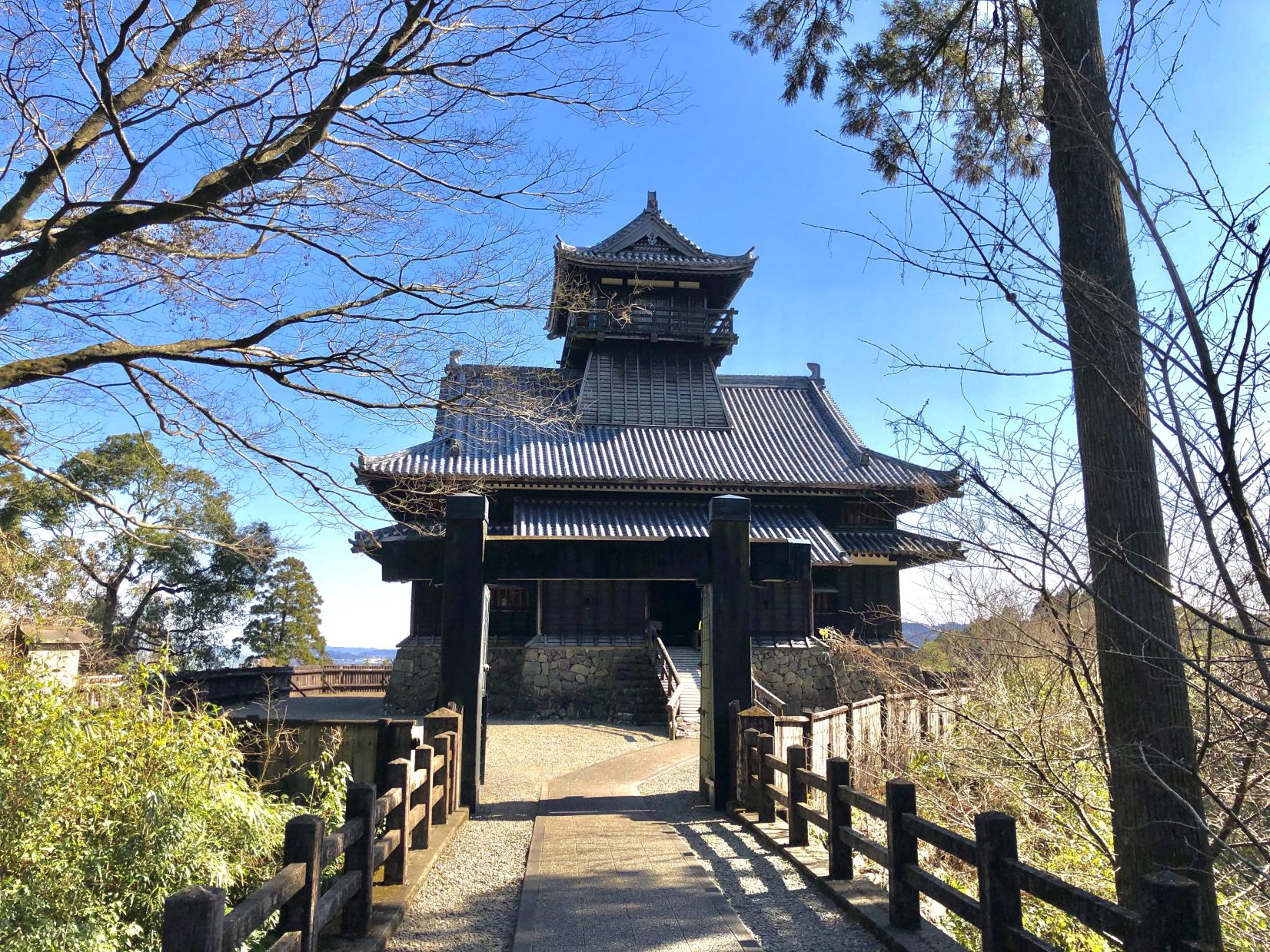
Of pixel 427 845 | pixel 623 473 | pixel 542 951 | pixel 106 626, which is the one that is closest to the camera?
pixel 542 951

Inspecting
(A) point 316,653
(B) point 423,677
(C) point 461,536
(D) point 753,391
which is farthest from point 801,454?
(A) point 316,653

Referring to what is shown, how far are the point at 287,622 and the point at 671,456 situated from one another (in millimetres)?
14518

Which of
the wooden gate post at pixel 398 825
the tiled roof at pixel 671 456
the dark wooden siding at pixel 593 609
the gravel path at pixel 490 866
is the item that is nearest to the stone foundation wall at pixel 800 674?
the dark wooden siding at pixel 593 609

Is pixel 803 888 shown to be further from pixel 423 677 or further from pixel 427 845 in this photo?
pixel 423 677

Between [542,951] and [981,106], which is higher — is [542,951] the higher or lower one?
the lower one

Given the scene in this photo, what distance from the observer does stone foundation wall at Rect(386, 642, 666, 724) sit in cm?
1841

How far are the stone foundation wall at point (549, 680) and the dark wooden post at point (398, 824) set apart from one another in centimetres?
1318

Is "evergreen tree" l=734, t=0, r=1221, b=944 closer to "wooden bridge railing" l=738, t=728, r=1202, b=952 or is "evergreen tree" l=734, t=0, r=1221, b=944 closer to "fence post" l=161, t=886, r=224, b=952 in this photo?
"wooden bridge railing" l=738, t=728, r=1202, b=952

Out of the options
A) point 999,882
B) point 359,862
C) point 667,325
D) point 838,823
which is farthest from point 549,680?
point 999,882

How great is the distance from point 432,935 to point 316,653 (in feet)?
85.1

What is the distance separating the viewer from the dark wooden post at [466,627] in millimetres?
8016

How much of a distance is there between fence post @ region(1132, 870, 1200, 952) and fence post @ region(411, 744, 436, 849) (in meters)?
4.62

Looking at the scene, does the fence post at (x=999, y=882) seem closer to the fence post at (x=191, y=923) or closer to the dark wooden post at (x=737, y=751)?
the fence post at (x=191, y=923)

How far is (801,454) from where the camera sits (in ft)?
74.1
